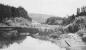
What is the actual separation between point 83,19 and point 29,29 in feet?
37.0

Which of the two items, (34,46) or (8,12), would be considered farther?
(8,12)

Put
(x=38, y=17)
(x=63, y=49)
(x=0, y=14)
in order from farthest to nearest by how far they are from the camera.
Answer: (x=38, y=17) → (x=0, y=14) → (x=63, y=49)

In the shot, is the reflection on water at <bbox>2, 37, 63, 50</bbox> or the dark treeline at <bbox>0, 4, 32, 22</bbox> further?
the dark treeline at <bbox>0, 4, 32, 22</bbox>

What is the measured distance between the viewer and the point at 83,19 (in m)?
25.2

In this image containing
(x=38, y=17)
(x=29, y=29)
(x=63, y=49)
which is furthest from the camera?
(x=38, y=17)

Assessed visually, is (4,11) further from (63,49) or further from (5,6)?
(63,49)

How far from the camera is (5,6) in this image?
40.1 m

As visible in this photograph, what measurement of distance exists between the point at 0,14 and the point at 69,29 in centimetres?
2067

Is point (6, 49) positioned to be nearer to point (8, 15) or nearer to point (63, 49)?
point (63, 49)

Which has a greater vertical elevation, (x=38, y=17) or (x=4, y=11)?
(x=4, y=11)

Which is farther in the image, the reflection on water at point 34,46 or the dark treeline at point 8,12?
the dark treeline at point 8,12

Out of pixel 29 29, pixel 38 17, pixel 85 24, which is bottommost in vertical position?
pixel 38 17

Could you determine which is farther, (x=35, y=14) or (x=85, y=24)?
(x=35, y=14)

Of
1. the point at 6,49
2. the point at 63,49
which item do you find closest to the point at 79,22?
the point at 63,49
